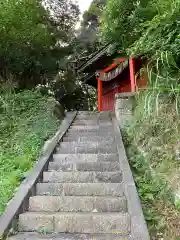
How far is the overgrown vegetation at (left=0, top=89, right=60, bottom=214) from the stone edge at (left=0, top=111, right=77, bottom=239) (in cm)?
16

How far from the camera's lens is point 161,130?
500 cm

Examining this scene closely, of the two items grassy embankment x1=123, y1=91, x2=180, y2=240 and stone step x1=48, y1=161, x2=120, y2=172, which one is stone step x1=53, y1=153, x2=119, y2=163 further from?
grassy embankment x1=123, y1=91, x2=180, y2=240

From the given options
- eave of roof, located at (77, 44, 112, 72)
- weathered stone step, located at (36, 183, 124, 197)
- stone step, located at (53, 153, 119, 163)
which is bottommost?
weathered stone step, located at (36, 183, 124, 197)

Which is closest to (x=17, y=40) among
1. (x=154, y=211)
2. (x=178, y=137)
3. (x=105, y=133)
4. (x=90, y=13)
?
(x=105, y=133)

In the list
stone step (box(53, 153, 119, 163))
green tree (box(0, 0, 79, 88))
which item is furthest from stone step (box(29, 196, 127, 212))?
green tree (box(0, 0, 79, 88))

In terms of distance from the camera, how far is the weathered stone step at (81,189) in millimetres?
4484

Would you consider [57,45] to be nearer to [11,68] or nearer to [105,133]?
[11,68]

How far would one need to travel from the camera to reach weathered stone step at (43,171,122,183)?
16.0ft

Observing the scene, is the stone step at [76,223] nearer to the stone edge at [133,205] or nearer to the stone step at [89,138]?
the stone edge at [133,205]

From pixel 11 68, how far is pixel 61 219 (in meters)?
7.20

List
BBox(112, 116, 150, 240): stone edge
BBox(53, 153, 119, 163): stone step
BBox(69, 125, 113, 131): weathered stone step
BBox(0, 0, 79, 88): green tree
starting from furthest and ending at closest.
A: BBox(0, 0, 79, 88): green tree < BBox(69, 125, 113, 131): weathered stone step < BBox(53, 153, 119, 163): stone step < BBox(112, 116, 150, 240): stone edge

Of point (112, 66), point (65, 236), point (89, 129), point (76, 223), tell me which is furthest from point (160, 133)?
point (112, 66)

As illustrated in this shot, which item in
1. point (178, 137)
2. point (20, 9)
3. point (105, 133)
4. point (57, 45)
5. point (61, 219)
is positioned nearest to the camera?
point (61, 219)

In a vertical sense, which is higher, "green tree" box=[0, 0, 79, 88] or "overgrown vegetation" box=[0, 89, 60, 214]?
"green tree" box=[0, 0, 79, 88]
